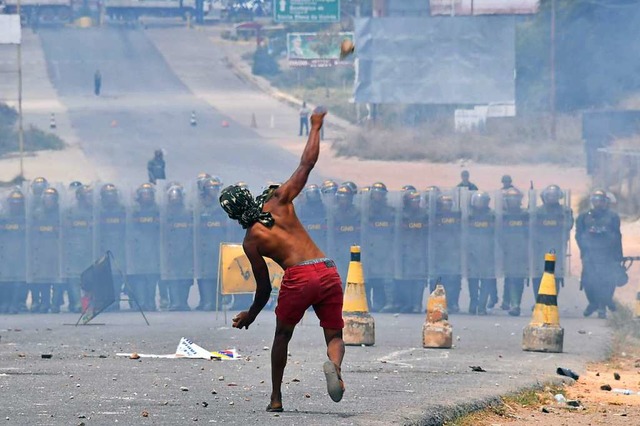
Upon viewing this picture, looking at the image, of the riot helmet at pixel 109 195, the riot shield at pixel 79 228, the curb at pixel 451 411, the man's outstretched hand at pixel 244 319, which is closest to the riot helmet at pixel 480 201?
the riot helmet at pixel 109 195

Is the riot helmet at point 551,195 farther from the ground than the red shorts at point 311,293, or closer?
A: farther from the ground

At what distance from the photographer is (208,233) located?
75.3 feet

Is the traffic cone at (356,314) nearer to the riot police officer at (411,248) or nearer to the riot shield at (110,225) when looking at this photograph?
the riot police officer at (411,248)

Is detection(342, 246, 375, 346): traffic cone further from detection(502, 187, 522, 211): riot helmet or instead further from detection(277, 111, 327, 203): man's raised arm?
detection(502, 187, 522, 211): riot helmet

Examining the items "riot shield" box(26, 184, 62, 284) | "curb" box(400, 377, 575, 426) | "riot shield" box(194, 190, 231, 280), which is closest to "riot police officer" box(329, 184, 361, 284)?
"riot shield" box(194, 190, 231, 280)

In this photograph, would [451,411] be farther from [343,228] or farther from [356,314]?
[343,228]

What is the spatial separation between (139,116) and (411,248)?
Answer: 124 feet

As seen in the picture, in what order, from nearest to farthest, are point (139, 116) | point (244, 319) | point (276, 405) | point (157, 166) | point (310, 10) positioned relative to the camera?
point (276, 405)
point (244, 319)
point (157, 166)
point (310, 10)
point (139, 116)

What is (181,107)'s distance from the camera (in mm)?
62500

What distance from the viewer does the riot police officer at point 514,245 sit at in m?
22.6

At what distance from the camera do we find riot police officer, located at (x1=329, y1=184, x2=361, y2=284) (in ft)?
74.6

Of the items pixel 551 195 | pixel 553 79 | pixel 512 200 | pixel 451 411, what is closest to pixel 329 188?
pixel 512 200

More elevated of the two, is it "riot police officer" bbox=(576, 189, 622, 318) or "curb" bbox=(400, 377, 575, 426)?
"riot police officer" bbox=(576, 189, 622, 318)

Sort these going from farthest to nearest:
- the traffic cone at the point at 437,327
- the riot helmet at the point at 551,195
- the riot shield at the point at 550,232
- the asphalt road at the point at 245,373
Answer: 1. the riot shield at the point at 550,232
2. the riot helmet at the point at 551,195
3. the traffic cone at the point at 437,327
4. the asphalt road at the point at 245,373
